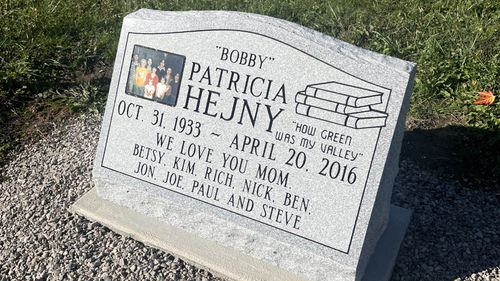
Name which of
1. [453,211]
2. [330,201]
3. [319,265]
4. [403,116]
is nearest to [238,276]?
[319,265]

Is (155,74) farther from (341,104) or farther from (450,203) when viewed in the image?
(450,203)

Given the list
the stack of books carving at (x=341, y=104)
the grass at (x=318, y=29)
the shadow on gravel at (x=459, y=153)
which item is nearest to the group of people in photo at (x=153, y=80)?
the stack of books carving at (x=341, y=104)

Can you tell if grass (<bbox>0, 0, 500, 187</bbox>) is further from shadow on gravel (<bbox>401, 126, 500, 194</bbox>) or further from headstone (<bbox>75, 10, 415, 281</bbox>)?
headstone (<bbox>75, 10, 415, 281</bbox>)

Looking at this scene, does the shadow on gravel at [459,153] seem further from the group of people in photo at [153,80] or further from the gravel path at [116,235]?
the group of people in photo at [153,80]

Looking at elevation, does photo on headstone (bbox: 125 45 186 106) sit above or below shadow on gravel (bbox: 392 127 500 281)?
above

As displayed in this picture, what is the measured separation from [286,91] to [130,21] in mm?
1005

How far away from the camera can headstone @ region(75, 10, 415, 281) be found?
9.91 feet

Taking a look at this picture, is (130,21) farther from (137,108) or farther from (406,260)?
(406,260)

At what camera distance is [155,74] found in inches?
136

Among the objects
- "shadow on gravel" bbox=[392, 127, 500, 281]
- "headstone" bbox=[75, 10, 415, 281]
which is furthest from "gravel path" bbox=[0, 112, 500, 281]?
"headstone" bbox=[75, 10, 415, 281]

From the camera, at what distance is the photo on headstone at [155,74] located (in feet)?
11.2

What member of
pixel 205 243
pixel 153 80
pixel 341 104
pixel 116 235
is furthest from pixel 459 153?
pixel 116 235

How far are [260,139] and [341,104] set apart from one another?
48cm

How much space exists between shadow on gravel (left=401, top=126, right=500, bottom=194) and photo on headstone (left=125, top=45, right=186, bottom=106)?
1837 millimetres
